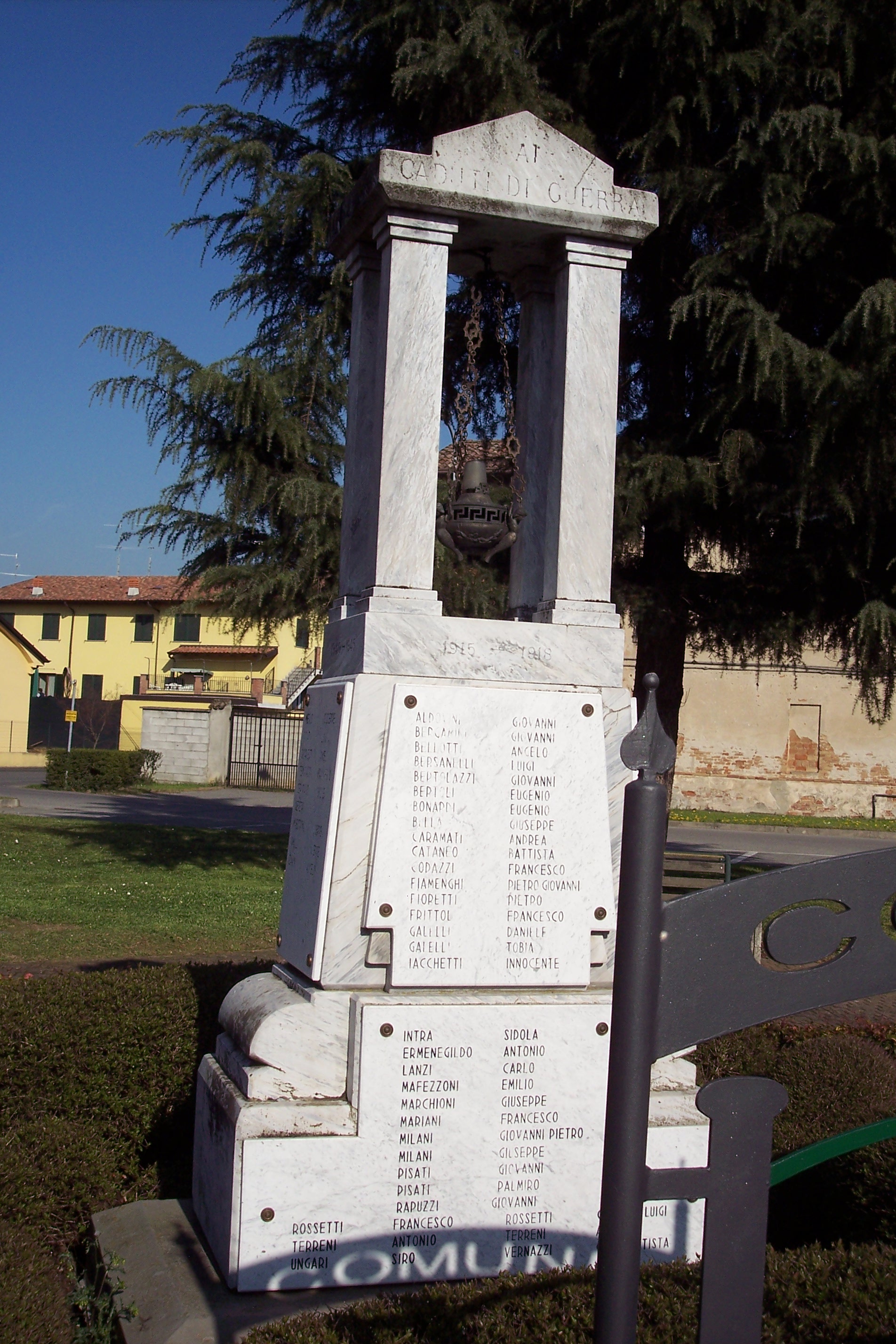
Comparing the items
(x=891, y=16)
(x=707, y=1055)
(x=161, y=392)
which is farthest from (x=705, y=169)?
(x=707, y=1055)

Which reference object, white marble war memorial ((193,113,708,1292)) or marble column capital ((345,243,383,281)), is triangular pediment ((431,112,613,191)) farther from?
→ marble column capital ((345,243,383,281))

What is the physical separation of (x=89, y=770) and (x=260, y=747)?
15.7ft

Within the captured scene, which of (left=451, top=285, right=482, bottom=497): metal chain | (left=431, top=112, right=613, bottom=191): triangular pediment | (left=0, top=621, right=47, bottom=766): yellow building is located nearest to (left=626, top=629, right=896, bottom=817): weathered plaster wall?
(left=451, top=285, right=482, bottom=497): metal chain

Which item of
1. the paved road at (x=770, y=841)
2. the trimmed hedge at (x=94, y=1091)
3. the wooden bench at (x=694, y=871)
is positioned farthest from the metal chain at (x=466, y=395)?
the paved road at (x=770, y=841)

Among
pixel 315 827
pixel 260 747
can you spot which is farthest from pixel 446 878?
pixel 260 747

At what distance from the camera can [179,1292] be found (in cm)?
305

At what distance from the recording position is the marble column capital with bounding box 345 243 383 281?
163 inches

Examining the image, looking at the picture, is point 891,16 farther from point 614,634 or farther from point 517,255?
point 614,634

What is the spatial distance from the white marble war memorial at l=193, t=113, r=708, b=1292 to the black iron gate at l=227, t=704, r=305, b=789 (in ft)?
84.7

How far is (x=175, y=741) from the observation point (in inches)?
1176

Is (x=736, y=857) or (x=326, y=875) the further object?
(x=736, y=857)

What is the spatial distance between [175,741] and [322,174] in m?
22.2

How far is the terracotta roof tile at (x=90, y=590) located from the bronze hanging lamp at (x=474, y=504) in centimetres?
3997

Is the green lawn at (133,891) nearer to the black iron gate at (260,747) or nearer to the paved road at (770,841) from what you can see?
the paved road at (770,841)
